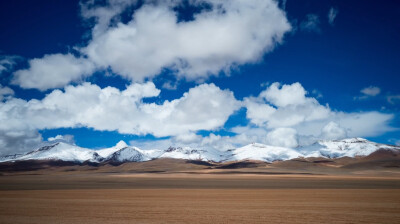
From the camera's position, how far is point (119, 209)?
21.9m

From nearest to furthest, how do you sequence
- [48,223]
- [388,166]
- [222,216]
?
[48,223] < [222,216] < [388,166]

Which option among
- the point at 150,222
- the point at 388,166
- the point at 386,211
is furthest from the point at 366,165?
the point at 150,222

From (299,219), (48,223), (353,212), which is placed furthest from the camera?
(353,212)

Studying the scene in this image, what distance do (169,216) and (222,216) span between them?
3487 millimetres

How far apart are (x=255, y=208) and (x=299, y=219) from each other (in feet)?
15.9

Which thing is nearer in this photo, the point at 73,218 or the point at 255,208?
the point at 73,218

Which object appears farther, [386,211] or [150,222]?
[386,211]

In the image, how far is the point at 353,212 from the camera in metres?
20.1

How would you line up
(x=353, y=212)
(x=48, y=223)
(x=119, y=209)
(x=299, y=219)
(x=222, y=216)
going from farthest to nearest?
(x=119, y=209) < (x=353, y=212) < (x=222, y=216) < (x=299, y=219) < (x=48, y=223)

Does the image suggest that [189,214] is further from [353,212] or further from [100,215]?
[353,212]

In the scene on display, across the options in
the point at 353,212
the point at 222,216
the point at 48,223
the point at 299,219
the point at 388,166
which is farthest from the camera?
the point at 388,166

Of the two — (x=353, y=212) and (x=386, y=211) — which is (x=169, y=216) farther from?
(x=386, y=211)

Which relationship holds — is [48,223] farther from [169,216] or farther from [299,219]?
[299,219]

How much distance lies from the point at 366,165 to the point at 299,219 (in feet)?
617
